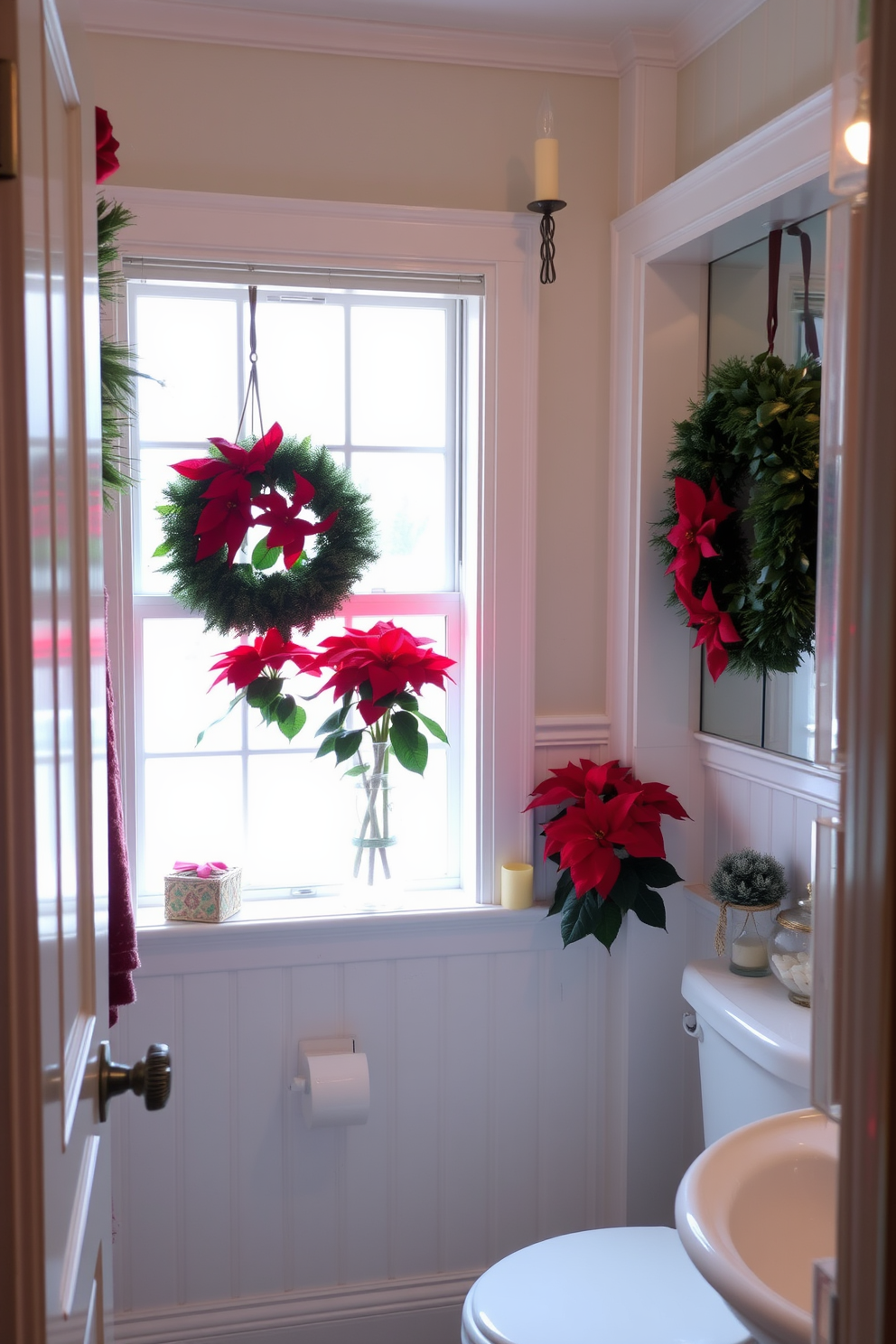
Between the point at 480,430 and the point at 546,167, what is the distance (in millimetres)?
479

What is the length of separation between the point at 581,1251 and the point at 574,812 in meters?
0.72

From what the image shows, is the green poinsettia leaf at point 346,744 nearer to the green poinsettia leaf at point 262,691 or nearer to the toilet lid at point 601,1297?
the green poinsettia leaf at point 262,691

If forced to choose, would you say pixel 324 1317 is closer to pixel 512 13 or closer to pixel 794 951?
pixel 794 951

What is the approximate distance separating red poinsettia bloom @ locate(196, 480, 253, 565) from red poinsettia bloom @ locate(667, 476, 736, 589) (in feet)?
2.53

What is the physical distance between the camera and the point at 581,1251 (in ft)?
5.68

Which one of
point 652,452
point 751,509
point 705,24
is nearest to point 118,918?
point 751,509

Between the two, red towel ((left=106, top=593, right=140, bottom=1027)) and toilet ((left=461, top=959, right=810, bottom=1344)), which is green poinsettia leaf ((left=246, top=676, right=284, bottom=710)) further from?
toilet ((left=461, top=959, right=810, bottom=1344))

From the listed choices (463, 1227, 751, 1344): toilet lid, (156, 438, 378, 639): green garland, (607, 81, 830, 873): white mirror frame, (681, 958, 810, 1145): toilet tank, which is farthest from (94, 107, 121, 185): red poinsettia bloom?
(463, 1227, 751, 1344): toilet lid

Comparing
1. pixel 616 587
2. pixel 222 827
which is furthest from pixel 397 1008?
pixel 616 587

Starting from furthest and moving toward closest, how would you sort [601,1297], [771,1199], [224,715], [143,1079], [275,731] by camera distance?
[275,731]
[224,715]
[601,1297]
[771,1199]
[143,1079]

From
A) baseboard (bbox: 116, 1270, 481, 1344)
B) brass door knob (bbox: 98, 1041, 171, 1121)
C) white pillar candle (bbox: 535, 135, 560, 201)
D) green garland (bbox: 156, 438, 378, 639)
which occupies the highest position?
white pillar candle (bbox: 535, 135, 560, 201)

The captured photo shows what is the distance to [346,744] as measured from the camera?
2.10m

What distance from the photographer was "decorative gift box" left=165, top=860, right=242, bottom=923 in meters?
2.08

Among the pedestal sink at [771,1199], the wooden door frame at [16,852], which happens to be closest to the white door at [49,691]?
the wooden door frame at [16,852]
